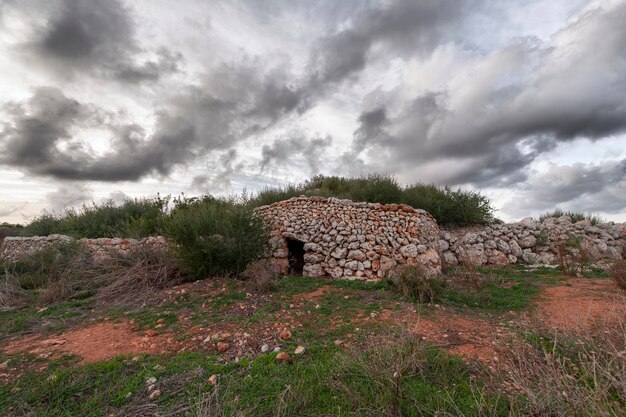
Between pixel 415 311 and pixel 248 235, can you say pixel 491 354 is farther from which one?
pixel 248 235

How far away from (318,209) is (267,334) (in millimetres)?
4938

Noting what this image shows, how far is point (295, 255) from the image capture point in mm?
9445

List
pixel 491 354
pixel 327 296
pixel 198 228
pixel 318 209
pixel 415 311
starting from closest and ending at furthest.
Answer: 1. pixel 491 354
2. pixel 415 311
3. pixel 327 296
4. pixel 198 228
5. pixel 318 209

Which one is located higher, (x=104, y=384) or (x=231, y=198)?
(x=231, y=198)

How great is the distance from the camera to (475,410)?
2.52m

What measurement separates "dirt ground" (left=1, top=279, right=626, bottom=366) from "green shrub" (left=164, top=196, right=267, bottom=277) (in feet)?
5.56

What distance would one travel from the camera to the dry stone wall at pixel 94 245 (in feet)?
27.5

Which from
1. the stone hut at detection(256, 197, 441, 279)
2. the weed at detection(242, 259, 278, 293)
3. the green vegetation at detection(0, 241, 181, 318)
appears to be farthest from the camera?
the stone hut at detection(256, 197, 441, 279)

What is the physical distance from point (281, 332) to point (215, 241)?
11.3 feet

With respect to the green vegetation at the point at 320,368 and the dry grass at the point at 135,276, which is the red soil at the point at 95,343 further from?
the dry grass at the point at 135,276

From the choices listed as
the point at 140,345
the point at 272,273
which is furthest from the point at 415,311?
the point at 140,345

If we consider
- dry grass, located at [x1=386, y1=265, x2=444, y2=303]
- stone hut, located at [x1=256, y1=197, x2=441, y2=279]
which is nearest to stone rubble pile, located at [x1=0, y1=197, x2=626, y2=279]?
stone hut, located at [x1=256, y1=197, x2=441, y2=279]

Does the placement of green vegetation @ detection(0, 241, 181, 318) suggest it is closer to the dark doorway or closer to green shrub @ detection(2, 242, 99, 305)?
green shrub @ detection(2, 242, 99, 305)

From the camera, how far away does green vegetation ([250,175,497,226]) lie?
10786 millimetres
